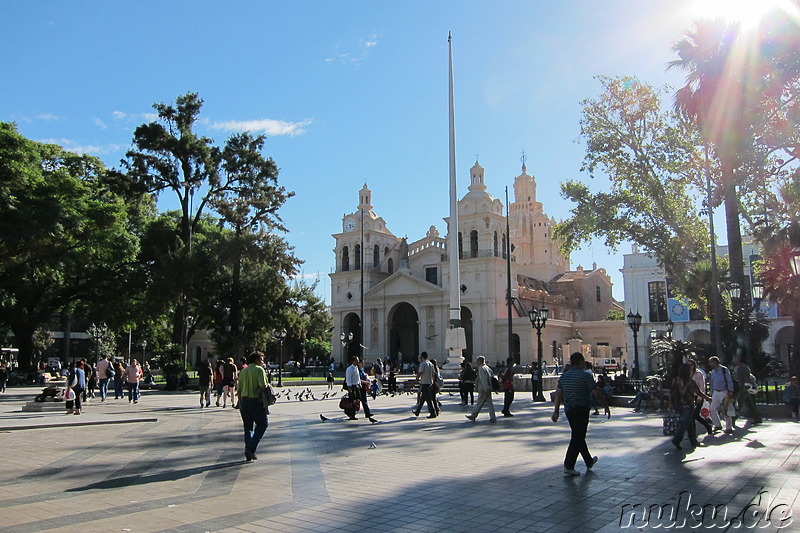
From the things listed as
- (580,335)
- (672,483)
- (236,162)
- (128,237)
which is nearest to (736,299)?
(672,483)

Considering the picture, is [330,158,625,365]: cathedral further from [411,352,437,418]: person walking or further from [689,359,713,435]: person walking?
[689,359,713,435]: person walking

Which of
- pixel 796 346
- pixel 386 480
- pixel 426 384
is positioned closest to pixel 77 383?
pixel 426 384

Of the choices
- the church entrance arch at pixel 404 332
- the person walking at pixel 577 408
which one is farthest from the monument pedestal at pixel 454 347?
the church entrance arch at pixel 404 332

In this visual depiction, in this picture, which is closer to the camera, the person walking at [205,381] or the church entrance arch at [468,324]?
the person walking at [205,381]

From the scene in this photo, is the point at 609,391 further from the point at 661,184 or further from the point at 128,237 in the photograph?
the point at 128,237

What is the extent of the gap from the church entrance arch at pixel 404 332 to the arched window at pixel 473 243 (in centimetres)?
925

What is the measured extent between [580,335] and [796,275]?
5224 cm

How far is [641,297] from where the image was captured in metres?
50.0

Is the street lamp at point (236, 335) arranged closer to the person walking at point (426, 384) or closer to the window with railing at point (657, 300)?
the person walking at point (426, 384)

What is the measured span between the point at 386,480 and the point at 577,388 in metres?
2.56

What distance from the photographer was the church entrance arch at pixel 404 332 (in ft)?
233

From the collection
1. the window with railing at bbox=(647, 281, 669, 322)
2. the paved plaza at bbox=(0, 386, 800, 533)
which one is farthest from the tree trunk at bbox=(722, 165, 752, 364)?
the window with railing at bbox=(647, 281, 669, 322)

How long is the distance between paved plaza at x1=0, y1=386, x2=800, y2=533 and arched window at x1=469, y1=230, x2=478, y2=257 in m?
53.4

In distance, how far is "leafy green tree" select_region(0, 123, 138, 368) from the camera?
25484 mm
